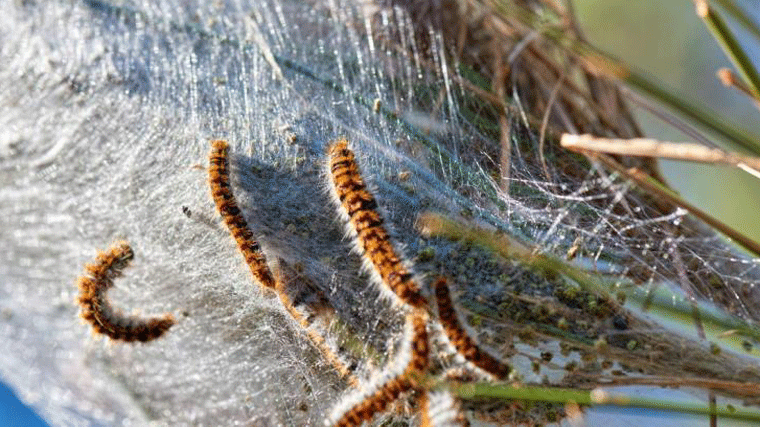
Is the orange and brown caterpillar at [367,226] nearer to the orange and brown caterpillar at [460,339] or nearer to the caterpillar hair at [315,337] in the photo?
the orange and brown caterpillar at [460,339]

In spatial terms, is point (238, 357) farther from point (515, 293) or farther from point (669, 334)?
point (669, 334)

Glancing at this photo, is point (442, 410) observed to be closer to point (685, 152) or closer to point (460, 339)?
point (460, 339)

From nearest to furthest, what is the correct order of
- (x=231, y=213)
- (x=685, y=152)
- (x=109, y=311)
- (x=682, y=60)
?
(x=685, y=152) < (x=231, y=213) < (x=109, y=311) < (x=682, y=60)

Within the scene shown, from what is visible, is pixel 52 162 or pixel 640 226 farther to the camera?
pixel 52 162

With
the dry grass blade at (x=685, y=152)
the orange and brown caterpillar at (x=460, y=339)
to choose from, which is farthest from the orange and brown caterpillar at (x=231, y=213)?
the dry grass blade at (x=685, y=152)

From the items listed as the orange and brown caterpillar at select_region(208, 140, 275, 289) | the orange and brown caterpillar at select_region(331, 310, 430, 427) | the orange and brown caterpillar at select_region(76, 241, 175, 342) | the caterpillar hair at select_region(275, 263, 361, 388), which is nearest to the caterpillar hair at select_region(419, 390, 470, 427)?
the orange and brown caterpillar at select_region(331, 310, 430, 427)

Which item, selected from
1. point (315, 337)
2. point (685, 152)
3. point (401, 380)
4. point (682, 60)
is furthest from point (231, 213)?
point (682, 60)

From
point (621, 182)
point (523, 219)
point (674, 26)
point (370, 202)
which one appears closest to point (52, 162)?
point (370, 202)
